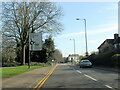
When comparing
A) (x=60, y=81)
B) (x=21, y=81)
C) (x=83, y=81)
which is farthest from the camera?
(x=21, y=81)

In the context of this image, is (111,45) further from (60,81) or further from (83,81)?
(60,81)

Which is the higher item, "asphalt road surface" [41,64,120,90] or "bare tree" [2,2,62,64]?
"bare tree" [2,2,62,64]

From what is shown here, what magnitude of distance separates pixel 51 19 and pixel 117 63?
23.7 m

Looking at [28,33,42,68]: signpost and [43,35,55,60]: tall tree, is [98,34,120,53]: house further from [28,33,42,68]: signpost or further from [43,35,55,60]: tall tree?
[43,35,55,60]: tall tree

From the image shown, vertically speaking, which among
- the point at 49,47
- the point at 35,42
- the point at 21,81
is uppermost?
the point at 49,47

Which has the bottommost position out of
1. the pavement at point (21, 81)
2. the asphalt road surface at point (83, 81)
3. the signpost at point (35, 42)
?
the pavement at point (21, 81)

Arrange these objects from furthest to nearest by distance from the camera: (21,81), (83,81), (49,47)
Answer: (49,47), (21,81), (83,81)

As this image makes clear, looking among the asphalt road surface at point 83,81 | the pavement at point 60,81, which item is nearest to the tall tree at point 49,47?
the pavement at point 60,81

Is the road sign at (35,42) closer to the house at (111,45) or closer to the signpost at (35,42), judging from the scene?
the signpost at (35,42)

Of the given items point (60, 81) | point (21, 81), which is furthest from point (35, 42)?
point (60, 81)

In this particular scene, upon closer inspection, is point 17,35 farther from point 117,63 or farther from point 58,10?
point 117,63

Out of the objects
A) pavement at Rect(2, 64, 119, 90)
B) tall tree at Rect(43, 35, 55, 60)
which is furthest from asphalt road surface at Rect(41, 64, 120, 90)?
tall tree at Rect(43, 35, 55, 60)

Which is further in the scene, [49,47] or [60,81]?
[49,47]

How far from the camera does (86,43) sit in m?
50.6
